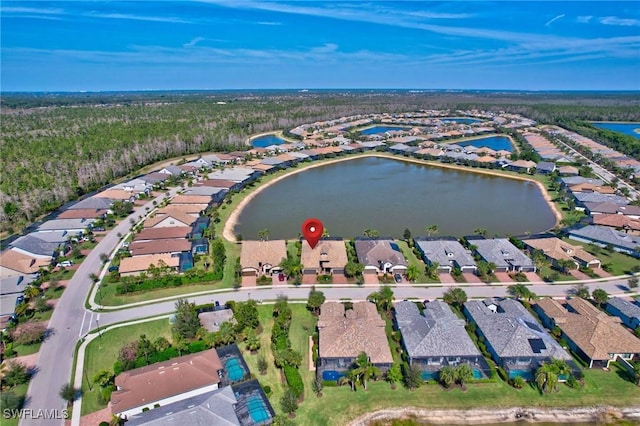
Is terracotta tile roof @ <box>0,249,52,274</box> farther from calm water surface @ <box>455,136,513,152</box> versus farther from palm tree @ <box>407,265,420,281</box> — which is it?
calm water surface @ <box>455,136,513,152</box>

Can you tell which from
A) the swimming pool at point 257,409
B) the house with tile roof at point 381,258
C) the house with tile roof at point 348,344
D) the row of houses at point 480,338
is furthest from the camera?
the house with tile roof at point 381,258

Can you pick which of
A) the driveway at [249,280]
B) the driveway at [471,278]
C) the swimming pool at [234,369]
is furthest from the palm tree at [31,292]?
the driveway at [471,278]

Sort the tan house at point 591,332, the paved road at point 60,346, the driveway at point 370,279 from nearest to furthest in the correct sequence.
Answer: the paved road at point 60,346 < the tan house at point 591,332 < the driveway at point 370,279

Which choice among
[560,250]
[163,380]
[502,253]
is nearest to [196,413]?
[163,380]

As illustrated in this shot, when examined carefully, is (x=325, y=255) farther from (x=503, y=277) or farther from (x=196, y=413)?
(x=196, y=413)

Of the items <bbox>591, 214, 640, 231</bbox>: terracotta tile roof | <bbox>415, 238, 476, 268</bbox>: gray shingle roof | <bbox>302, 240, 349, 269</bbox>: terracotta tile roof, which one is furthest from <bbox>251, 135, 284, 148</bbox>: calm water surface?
<bbox>591, 214, 640, 231</bbox>: terracotta tile roof

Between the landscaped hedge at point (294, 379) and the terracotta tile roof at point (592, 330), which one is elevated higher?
the terracotta tile roof at point (592, 330)

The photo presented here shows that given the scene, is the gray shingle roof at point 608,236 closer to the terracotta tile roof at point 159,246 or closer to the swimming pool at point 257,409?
the swimming pool at point 257,409

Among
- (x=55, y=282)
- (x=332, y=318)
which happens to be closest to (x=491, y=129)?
(x=332, y=318)
